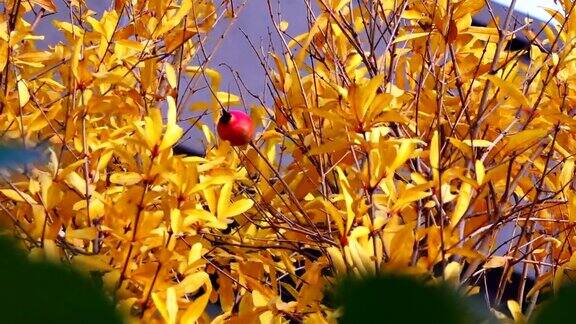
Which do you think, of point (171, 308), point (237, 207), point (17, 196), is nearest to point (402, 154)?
point (237, 207)

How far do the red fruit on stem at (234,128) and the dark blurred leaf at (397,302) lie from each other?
1248mm

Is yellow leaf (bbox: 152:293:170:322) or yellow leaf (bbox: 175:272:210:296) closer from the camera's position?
yellow leaf (bbox: 152:293:170:322)

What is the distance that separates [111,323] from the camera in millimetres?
155

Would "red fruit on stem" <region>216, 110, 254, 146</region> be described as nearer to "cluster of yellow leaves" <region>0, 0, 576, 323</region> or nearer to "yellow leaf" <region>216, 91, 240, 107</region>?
"cluster of yellow leaves" <region>0, 0, 576, 323</region>

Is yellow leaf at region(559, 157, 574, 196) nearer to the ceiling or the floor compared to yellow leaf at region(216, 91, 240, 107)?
nearer to the floor

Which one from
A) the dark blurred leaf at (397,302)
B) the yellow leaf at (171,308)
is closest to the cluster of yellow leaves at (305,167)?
the yellow leaf at (171,308)

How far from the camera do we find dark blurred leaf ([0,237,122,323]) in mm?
148

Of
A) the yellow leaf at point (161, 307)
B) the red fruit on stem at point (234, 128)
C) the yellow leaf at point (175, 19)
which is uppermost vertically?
the yellow leaf at point (175, 19)

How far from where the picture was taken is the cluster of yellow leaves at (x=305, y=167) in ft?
3.84

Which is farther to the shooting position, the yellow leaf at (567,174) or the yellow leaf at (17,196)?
the yellow leaf at (567,174)

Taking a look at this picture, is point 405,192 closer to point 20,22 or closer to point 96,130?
point 96,130

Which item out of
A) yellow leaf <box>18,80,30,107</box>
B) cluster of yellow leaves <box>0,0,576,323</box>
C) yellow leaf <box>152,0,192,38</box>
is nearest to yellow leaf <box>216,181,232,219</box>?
cluster of yellow leaves <box>0,0,576,323</box>

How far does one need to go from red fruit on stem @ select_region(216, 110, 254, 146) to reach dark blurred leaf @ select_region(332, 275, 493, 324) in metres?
1.25

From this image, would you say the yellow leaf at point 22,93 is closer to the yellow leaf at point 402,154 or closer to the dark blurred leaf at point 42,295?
the yellow leaf at point 402,154
